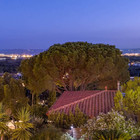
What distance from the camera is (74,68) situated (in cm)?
1378

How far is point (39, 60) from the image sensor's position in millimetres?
14133

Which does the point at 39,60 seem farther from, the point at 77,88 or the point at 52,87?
the point at 77,88

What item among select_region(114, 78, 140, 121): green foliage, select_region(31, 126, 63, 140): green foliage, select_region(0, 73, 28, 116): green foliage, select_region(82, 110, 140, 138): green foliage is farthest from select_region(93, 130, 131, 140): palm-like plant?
select_region(0, 73, 28, 116): green foliage

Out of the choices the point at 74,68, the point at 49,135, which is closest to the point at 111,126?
the point at 49,135

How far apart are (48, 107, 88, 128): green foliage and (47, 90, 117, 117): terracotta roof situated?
547 mm

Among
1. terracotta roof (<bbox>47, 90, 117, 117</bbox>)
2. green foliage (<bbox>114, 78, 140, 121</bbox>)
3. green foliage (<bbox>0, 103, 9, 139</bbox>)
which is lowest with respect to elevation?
green foliage (<bbox>0, 103, 9, 139</bbox>)

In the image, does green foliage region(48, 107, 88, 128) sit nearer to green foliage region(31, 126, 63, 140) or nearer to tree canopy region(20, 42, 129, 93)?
green foliage region(31, 126, 63, 140)

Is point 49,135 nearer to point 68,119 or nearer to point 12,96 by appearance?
point 68,119

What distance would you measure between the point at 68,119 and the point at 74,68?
219 inches

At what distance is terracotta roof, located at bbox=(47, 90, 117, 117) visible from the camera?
942cm

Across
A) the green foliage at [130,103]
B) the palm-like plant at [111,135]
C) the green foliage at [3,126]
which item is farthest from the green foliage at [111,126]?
the green foliage at [3,126]

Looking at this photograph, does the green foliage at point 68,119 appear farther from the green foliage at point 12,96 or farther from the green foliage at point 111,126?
the green foliage at point 12,96

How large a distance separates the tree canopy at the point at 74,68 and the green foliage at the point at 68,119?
453cm

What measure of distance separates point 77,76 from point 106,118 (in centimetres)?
688
